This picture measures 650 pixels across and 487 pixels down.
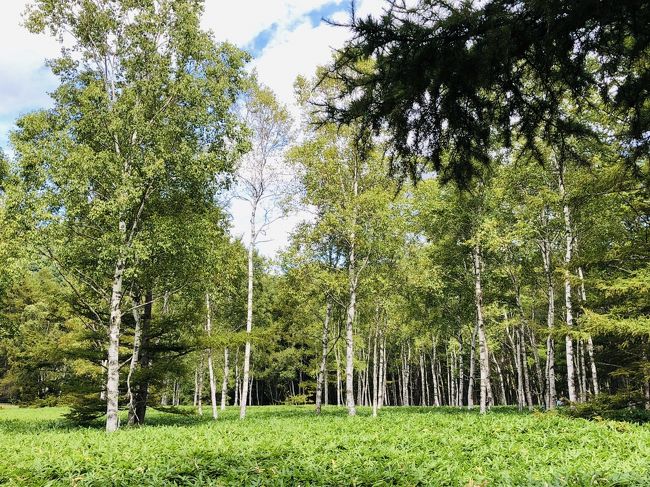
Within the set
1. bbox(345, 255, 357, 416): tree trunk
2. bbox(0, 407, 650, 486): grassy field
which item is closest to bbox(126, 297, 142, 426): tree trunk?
bbox(0, 407, 650, 486): grassy field

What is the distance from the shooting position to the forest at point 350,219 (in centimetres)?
415

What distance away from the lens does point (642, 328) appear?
11555 millimetres

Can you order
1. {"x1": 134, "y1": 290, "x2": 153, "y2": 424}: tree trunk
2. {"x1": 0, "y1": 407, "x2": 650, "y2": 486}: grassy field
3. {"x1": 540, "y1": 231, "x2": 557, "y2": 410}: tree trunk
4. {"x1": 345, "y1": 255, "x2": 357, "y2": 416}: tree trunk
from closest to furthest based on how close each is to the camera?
{"x1": 0, "y1": 407, "x2": 650, "y2": 486}: grassy field
{"x1": 134, "y1": 290, "x2": 153, "y2": 424}: tree trunk
{"x1": 345, "y1": 255, "x2": 357, "y2": 416}: tree trunk
{"x1": 540, "y1": 231, "x2": 557, "y2": 410}: tree trunk

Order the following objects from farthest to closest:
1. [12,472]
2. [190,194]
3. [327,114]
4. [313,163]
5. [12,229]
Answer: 1. [313,163]
2. [190,194]
3. [12,229]
4. [12,472]
5. [327,114]

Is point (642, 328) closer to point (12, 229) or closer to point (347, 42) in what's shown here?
point (347, 42)

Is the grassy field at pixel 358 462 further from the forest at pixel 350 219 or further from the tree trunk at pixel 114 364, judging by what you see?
the tree trunk at pixel 114 364

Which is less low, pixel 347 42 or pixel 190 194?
pixel 190 194

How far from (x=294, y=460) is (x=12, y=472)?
4238 millimetres

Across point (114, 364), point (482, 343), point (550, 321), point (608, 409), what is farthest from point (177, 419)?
point (550, 321)

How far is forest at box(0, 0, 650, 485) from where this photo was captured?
163 inches

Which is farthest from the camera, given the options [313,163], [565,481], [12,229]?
[313,163]

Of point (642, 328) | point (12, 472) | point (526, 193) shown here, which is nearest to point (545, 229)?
point (526, 193)

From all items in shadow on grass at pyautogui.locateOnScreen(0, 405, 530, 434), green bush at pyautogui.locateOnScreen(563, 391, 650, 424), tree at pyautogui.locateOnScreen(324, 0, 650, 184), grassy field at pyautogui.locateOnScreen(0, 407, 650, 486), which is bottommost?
shadow on grass at pyautogui.locateOnScreen(0, 405, 530, 434)

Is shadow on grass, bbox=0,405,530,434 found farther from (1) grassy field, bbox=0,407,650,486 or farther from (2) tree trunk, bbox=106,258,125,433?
(1) grassy field, bbox=0,407,650,486
